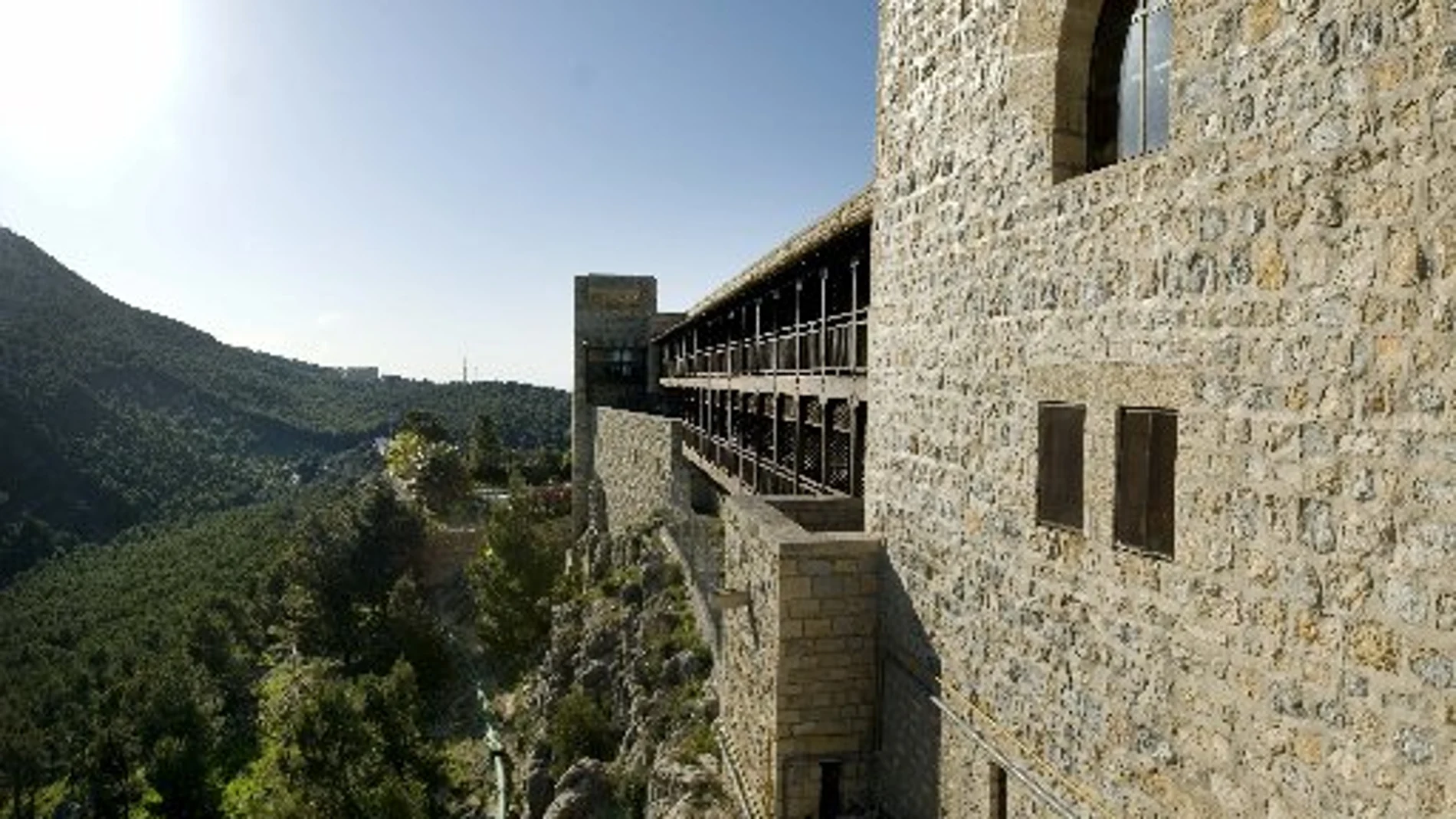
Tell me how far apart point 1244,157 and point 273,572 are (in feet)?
155

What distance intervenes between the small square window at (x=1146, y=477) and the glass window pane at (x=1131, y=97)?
1.60 meters

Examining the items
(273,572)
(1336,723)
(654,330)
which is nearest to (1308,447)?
(1336,723)

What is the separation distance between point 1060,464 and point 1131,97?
2.23 m

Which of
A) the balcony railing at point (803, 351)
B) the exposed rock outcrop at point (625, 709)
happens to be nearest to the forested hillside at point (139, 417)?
the exposed rock outcrop at point (625, 709)

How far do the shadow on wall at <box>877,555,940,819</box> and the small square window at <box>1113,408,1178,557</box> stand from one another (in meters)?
2.68

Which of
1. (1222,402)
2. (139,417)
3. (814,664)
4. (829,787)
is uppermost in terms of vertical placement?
(1222,402)

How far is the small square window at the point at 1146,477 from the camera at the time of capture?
4883mm

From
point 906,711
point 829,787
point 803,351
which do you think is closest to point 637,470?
point 803,351

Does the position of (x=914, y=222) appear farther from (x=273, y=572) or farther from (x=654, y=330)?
(x=273, y=572)

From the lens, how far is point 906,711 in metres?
7.98

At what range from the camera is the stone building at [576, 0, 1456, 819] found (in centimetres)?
354

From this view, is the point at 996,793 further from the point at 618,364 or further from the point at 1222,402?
the point at 618,364

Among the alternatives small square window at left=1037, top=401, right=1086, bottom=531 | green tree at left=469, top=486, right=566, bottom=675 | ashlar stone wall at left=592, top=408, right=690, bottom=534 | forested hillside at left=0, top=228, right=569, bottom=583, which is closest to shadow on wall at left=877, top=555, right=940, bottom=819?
small square window at left=1037, top=401, right=1086, bottom=531

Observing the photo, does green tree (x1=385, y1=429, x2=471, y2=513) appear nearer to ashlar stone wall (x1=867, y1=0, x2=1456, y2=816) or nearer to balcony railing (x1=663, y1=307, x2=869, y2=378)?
balcony railing (x1=663, y1=307, x2=869, y2=378)
